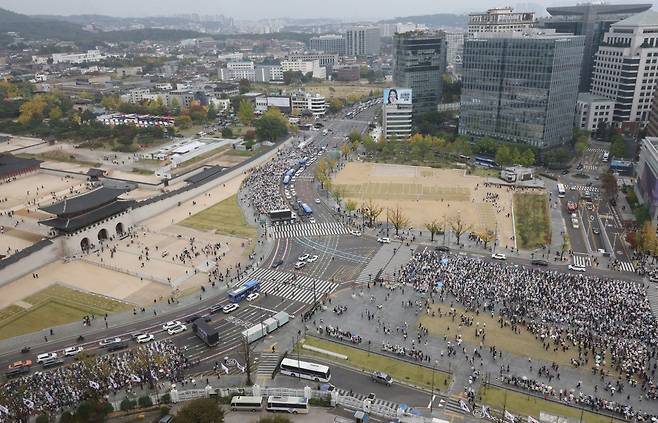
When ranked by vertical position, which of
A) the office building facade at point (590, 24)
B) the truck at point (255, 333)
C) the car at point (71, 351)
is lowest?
the car at point (71, 351)

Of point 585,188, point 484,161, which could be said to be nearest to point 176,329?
point 585,188

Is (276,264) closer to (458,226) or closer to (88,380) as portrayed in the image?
(458,226)

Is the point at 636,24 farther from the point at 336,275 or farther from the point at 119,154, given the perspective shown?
the point at 119,154

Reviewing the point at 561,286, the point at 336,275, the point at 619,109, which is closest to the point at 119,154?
the point at 336,275

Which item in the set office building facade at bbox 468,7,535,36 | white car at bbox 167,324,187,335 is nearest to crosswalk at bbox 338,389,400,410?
white car at bbox 167,324,187,335

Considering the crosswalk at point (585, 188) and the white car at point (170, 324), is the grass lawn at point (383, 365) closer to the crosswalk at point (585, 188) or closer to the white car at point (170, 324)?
the white car at point (170, 324)

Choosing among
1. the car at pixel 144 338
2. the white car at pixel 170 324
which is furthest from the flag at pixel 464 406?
the car at pixel 144 338
